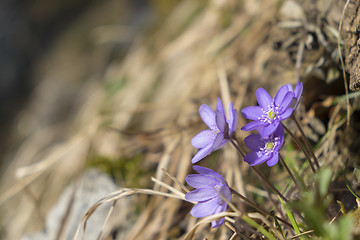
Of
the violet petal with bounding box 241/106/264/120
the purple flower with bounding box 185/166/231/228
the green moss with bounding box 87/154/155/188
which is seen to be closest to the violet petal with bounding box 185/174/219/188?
the purple flower with bounding box 185/166/231/228


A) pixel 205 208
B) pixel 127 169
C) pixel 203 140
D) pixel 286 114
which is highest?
pixel 286 114

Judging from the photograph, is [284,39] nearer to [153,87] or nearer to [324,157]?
[324,157]

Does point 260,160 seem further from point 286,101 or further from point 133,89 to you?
point 133,89

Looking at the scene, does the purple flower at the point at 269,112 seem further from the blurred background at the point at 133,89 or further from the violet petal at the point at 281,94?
the blurred background at the point at 133,89

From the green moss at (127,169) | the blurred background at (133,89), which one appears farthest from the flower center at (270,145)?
the green moss at (127,169)

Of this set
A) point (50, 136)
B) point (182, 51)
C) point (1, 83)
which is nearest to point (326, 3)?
point (182, 51)

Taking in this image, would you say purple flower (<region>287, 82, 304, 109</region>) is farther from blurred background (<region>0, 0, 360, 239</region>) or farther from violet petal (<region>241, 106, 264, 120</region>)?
blurred background (<region>0, 0, 360, 239</region>)

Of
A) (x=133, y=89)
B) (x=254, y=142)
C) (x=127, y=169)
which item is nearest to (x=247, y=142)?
(x=254, y=142)
